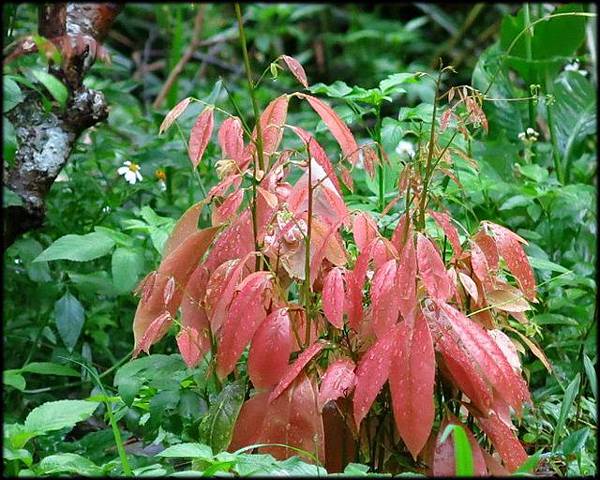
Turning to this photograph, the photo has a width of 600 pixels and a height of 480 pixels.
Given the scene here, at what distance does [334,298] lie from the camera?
121 centimetres

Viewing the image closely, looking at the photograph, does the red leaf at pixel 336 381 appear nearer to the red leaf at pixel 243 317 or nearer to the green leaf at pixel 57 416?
the red leaf at pixel 243 317

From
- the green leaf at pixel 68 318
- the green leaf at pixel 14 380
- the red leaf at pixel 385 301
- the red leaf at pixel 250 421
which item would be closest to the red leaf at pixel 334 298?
the red leaf at pixel 385 301

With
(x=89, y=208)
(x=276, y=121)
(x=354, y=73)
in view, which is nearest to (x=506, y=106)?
(x=89, y=208)

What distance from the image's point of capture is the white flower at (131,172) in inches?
84.4

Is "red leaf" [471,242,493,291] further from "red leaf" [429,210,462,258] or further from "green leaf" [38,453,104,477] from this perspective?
"green leaf" [38,453,104,477]

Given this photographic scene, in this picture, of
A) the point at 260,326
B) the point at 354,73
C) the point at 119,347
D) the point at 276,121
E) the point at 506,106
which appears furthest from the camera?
the point at 354,73

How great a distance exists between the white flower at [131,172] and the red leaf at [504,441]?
1.14m

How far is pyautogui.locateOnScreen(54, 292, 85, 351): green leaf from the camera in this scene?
5.82ft

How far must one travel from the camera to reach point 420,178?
1.32 meters

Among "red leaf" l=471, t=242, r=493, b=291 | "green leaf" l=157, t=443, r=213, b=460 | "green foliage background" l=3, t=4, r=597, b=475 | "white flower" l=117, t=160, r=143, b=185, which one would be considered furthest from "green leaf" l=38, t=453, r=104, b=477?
"white flower" l=117, t=160, r=143, b=185

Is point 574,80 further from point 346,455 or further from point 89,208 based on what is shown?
point 346,455

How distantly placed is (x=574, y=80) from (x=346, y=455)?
5.10 feet

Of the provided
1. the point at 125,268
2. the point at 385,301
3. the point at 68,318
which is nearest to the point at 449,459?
the point at 385,301

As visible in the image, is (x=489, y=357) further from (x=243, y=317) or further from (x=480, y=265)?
(x=243, y=317)
